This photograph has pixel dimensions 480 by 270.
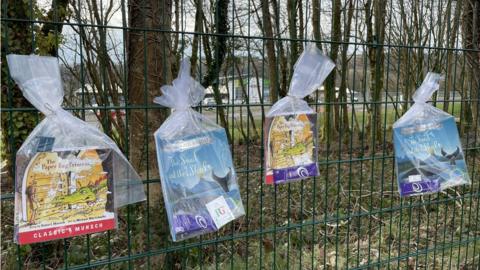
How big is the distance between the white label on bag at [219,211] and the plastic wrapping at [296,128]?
252mm

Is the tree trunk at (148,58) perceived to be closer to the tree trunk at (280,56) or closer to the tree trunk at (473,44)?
the tree trunk at (280,56)

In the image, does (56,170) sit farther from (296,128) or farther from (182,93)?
(296,128)

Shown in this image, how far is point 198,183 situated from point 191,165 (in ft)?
0.27

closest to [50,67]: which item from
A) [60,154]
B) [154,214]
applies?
[60,154]

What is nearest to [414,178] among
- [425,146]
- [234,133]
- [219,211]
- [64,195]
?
[425,146]

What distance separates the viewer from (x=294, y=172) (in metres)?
2.02

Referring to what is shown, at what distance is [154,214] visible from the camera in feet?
8.71

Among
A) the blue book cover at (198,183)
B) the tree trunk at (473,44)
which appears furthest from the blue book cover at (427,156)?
the blue book cover at (198,183)

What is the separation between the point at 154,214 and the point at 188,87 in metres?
1.20

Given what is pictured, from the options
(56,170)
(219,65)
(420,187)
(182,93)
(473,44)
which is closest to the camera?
(56,170)

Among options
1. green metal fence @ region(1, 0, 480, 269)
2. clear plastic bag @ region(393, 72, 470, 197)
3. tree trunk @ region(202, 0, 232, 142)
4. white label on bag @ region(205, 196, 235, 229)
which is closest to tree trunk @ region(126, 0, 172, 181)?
green metal fence @ region(1, 0, 480, 269)

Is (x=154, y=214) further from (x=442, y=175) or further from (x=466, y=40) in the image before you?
(x=466, y=40)

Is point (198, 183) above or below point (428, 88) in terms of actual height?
below

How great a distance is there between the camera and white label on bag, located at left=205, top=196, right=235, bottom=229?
1.77 meters
